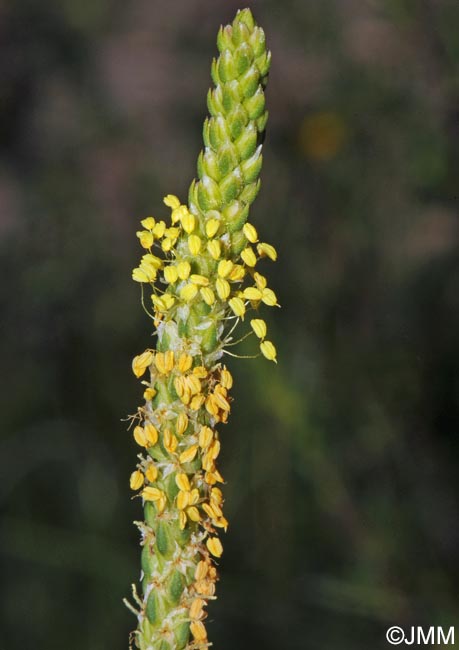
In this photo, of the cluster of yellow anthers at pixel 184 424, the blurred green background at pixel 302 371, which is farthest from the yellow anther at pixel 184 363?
the blurred green background at pixel 302 371

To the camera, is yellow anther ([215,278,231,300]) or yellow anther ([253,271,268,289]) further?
yellow anther ([253,271,268,289])

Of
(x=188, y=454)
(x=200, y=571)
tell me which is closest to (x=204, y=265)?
(x=188, y=454)

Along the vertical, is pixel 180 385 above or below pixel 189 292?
below

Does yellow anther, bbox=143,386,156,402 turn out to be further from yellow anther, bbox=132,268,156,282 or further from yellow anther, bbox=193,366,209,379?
yellow anther, bbox=132,268,156,282

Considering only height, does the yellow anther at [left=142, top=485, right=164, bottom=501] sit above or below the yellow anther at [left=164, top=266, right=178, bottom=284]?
below

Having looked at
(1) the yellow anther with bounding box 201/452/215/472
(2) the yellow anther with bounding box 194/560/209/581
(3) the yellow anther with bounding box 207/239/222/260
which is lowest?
(2) the yellow anther with bounding box 194/560/209/581

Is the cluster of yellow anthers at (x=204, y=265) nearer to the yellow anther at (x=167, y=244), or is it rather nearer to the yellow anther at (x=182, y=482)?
the yellow anther at (x=167, y=244)

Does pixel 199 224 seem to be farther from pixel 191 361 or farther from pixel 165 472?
pixel 165 472

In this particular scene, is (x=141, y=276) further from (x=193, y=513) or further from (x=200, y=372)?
(x=193, y=513)

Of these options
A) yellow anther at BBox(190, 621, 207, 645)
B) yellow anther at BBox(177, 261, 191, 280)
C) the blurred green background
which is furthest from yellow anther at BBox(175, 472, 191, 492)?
the blurred green background
